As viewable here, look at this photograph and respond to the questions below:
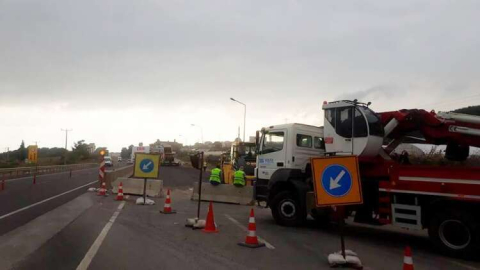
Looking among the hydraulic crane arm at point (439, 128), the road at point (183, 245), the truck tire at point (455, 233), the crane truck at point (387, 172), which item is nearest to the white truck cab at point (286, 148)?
the crane truck at point (387, 172)

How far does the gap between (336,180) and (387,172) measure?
318 cm

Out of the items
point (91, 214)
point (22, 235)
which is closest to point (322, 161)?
point (22, 235)

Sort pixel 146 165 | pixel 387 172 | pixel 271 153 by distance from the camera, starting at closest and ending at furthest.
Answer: pixel 387 172 → pixel 271 153 → pixel 146 165

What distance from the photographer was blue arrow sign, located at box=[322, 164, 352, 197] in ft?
23.8

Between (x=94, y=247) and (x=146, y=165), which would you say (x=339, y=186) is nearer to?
(x=94, y=247)

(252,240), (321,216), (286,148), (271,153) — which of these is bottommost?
(252,240)

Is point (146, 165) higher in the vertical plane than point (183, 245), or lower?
higher

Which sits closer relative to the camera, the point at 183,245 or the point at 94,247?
the point at 94,247

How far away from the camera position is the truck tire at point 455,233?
26.6ft

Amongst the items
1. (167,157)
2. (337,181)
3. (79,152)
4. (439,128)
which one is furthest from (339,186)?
(79,152)

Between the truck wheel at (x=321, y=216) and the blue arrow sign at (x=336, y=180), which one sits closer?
the blue arrow sign at (x=336, y=180)

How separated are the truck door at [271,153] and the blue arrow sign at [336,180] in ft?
15.9

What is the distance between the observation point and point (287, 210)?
11.8m

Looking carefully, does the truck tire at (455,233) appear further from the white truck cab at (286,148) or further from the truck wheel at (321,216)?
the white truck cab at (286,148)
